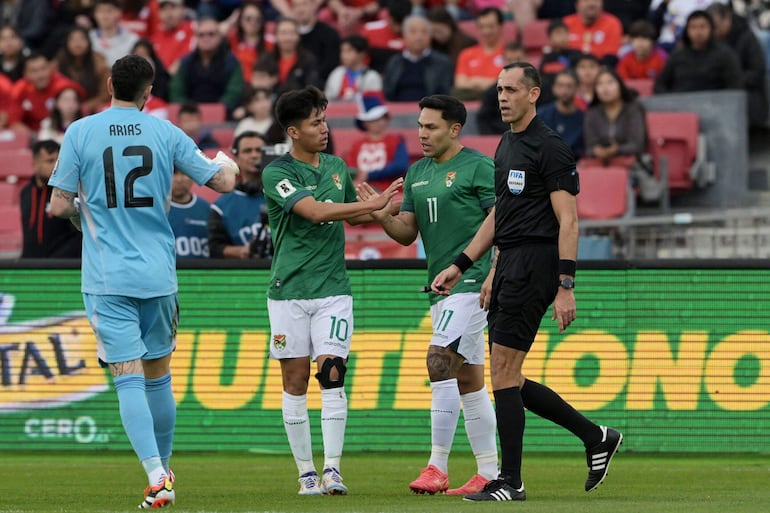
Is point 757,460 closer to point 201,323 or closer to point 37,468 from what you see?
point 201,323

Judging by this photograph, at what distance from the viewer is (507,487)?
26.4 feet

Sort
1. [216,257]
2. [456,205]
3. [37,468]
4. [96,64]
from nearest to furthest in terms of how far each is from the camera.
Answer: [456,205], [37,468], [216,257], [96,64]

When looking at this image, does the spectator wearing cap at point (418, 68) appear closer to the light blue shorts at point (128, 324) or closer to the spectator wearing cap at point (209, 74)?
the spectator wearing cap at point (209, 74)

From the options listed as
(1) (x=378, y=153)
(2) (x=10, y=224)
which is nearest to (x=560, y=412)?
(1) (x=378, y=153)

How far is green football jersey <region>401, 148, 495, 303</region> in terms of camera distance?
8828mm

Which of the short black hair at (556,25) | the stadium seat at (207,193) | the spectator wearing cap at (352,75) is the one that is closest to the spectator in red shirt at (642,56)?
the short black hair at (556,25)

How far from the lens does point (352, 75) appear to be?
18.2 metres

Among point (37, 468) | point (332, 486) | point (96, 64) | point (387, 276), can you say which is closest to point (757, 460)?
point (387, 276)

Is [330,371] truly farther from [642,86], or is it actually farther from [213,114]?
[213,114]

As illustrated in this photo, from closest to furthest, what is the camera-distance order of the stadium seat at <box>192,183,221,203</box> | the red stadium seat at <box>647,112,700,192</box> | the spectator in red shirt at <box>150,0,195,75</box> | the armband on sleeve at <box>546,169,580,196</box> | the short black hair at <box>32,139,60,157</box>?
the armband on sleeve at <box>546,169,580,196</box>, the short black hair at <box>32,139,60,157</box>, the stadium seat at <box>192,183,221,203</box>, the red stadium seat at <box>647,112,700,192</box>, the spectator in red shirt at <box>150,0,195,75</box>

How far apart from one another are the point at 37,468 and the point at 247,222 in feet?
10.1

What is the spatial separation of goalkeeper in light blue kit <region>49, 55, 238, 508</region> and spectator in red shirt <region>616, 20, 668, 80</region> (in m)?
10.3

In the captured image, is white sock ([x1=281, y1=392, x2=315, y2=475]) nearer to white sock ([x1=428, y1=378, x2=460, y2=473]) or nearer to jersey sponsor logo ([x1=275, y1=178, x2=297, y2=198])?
white sock ([x1=428, y1=378, x2=460, y2=473])

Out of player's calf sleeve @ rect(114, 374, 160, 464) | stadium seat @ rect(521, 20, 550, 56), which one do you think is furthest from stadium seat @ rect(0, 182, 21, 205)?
player's calf sleeve @ rect(114, 374, 160, 464)
